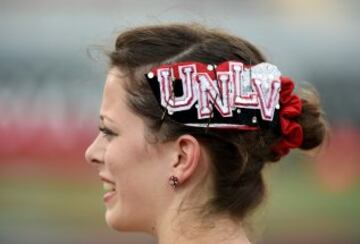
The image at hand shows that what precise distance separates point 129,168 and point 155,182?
5 centimetres

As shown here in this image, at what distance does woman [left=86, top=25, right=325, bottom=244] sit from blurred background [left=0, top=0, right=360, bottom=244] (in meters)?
2.11

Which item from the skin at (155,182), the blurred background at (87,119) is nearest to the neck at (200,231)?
the skin at (155,182)

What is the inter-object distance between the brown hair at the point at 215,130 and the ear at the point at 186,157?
2 centimetres

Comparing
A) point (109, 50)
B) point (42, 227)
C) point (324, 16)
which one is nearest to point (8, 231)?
point (42, 227)

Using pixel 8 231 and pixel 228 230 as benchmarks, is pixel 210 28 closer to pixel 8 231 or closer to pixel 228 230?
pixel 228 230

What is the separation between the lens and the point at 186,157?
1350 millimetres

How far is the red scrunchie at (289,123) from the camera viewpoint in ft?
4.69

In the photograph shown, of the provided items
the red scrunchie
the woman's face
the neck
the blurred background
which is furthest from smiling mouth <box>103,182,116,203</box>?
the blurred background

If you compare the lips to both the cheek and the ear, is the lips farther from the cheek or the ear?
the ear

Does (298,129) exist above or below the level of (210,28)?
below

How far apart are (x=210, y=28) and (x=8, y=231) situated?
93.7 inches

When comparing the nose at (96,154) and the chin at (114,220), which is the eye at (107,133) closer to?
the nose at (96,154)

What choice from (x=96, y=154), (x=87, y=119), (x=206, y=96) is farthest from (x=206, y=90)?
(x=87, y=119)

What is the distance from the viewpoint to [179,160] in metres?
1.36
